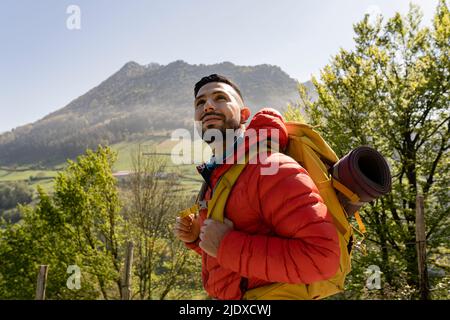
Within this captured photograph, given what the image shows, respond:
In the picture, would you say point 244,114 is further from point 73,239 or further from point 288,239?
point 73,239

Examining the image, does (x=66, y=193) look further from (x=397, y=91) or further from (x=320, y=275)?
(x=320, y=275)

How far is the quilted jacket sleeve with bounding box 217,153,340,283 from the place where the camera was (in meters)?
1.37

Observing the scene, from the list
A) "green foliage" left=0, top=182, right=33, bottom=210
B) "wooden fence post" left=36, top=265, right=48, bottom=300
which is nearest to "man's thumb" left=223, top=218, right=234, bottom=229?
"wooden fence post" left=36, top=265, right=48, bottom=300

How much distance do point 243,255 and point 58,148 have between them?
213860 mm

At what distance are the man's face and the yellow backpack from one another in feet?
1.25

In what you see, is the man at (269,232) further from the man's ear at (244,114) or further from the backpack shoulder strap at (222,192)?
the man's ear at (244,114)

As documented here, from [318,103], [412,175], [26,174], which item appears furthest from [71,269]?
[26,174]

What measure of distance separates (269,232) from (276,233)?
0.30ft

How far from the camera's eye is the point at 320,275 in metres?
1.41

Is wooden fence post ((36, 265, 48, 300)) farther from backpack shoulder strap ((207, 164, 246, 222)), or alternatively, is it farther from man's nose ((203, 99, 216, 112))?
backpack shoulder strap ((207, 164, 246, 222))

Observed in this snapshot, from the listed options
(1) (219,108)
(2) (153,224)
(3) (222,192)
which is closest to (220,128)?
(1) (219,108)

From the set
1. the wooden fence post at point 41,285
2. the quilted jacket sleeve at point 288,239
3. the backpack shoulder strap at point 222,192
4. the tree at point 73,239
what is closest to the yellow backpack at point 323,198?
the backpack shoulder strap at point 222,192

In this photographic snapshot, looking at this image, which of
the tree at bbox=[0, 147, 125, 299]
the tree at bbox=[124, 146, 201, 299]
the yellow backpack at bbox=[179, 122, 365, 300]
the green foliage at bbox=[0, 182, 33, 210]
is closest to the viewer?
the yellow backpack at bbox=[179, 122, 365, 300]

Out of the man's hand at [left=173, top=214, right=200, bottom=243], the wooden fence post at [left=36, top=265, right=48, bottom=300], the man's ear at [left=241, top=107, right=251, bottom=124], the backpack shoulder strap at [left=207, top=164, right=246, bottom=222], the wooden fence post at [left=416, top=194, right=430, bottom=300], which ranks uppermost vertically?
the man's ear at [left=241, top=107, right=251, bottom=124]
